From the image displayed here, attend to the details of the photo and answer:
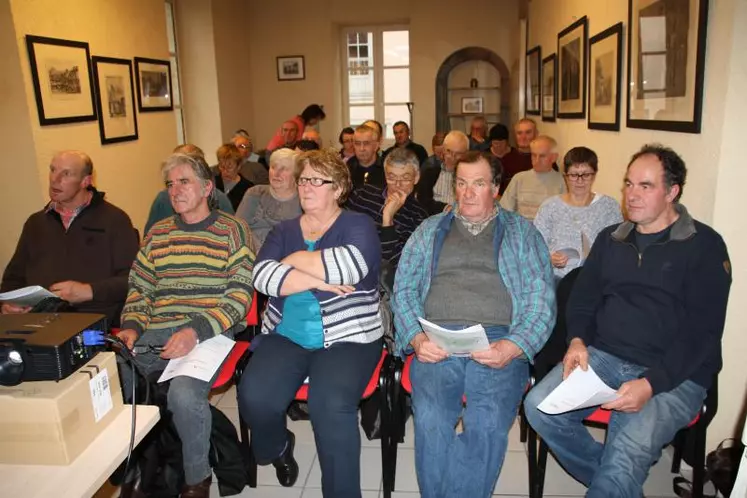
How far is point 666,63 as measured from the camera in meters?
2.60

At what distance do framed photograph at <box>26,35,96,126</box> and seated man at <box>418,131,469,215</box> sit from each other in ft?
8.56

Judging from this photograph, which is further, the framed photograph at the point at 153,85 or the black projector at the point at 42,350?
the framed photograph at the point at 153,85

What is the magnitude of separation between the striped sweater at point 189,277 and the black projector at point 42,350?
3.26ft

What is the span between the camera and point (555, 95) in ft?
16.6

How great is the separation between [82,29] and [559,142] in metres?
3.97

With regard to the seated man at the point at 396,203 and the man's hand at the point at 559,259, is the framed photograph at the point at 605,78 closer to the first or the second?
the man's hand at the point at 559,259

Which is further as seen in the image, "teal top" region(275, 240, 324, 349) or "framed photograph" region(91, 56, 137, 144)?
"framed photograph" region(91, 56, 137, 144)

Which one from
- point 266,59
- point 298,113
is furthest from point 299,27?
point 298,113

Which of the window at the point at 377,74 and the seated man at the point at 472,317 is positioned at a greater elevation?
the window at the point at 377,74

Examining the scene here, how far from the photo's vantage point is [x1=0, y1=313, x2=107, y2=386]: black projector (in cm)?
119

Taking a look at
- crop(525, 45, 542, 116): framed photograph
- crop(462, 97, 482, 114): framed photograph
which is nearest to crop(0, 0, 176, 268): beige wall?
crop(525, 45, 542, 116): framed photograph

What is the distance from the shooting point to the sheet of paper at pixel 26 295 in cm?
222

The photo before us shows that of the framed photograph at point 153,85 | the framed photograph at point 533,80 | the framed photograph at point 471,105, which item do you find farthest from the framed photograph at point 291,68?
the framed photograph at point 533,80

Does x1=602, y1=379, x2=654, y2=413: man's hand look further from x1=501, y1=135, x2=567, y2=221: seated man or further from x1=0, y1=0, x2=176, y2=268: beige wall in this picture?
x1=0, y1=0, x2=176, y2=268: beige wall
